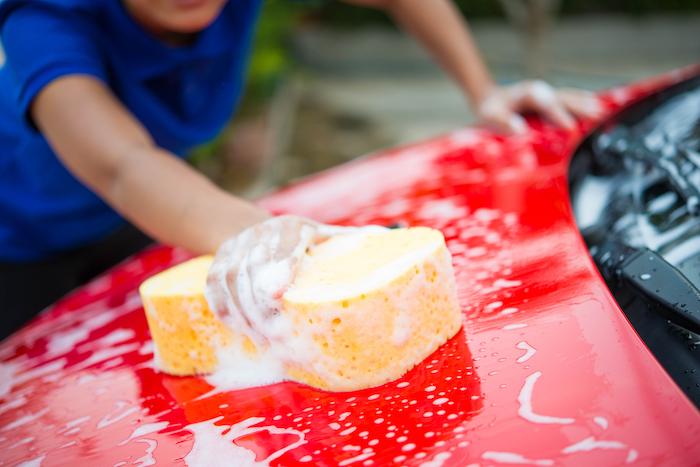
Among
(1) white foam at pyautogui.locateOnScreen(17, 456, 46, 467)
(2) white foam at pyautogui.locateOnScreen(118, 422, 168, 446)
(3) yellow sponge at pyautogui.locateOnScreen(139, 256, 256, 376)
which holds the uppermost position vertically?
(3) yellow sponge at pyautogui.locateOnScreen(139, 256, 256, 376)

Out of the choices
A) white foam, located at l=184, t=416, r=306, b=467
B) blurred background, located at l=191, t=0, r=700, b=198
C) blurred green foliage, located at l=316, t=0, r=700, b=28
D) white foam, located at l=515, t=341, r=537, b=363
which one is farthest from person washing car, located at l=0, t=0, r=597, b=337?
blurred green foliage, located at l=316, t=0, r=700, b=28

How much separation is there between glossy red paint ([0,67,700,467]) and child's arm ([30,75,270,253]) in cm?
23

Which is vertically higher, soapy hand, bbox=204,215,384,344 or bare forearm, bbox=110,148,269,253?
bare forearm, bbox=110,148,269,253

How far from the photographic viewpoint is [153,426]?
0.75 metres

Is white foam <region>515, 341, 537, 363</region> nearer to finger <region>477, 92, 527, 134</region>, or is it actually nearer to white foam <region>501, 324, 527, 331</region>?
white foam <region>501, 324, 527, 331</region>

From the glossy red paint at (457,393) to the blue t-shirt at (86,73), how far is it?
437mm

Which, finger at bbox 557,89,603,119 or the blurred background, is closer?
finger at bbox 557,89,603,119

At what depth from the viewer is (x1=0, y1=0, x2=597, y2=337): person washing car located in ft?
3.44

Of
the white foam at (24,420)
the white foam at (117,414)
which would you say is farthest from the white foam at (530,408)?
the white foam at (24,420)

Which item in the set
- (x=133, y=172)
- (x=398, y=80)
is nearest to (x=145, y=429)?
(x=133, y=172)

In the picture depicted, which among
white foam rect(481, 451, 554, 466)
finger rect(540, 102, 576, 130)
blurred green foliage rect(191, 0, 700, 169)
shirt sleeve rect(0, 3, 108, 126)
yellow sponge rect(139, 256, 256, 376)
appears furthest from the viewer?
blurred green foliage rect(191, 0, 700, 169)

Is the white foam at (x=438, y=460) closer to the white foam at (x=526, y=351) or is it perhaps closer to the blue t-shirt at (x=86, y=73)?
the white foam at (x=526, y=351)

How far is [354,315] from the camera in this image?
688 mm

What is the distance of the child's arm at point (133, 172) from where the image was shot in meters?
1.00
